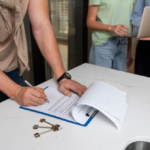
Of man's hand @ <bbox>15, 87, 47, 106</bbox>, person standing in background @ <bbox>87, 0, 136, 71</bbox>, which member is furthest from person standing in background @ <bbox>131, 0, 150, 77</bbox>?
man's hand @ <bbox>15, 87, 47, 106</bbox>

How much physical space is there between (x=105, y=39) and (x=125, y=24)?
19 centimetres

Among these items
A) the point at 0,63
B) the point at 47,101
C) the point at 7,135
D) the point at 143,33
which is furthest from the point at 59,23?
the point at 7,135

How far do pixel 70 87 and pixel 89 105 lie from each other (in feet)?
0.85

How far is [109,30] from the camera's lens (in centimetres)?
155

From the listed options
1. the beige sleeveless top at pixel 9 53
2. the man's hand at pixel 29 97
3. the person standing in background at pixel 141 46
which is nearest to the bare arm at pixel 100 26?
the person standing in background at pixel 141 46

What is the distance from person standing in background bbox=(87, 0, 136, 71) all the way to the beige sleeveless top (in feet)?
2.34

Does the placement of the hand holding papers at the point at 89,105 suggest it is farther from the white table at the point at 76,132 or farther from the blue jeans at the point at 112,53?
the blue jeans at the point at 112,53

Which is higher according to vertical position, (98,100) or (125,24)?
(125,24)

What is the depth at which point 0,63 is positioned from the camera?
42.3 inches

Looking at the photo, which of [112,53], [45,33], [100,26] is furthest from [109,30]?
[45,33]

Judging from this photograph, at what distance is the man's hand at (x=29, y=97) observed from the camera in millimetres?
789

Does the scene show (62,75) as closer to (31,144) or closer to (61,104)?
(61,104)

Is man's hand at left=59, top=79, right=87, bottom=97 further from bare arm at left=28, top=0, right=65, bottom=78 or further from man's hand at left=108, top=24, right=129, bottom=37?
man's hand at left=108, top=24, right=129, bottom=37

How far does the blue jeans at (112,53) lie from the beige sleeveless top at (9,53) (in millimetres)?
735
